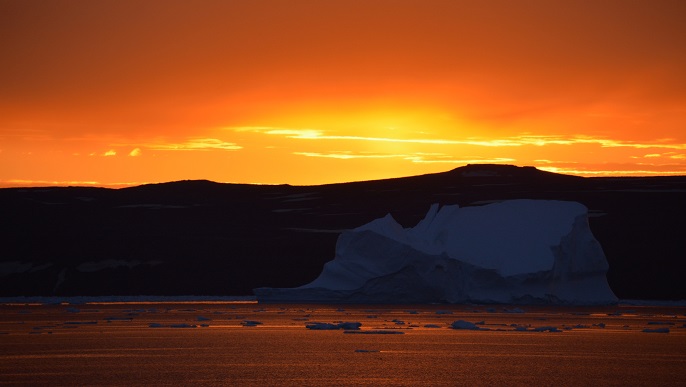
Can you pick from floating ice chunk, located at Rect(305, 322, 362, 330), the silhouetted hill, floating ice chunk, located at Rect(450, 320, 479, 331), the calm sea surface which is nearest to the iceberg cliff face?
the calm sea surface

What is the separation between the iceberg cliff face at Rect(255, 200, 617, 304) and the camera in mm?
42344

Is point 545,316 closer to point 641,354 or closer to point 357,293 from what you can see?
point 357,293

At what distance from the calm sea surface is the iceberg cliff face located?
5.84ft

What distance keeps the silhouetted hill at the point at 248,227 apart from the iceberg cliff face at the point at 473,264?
18.8 metres

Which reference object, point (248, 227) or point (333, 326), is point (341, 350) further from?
point (248, 227)

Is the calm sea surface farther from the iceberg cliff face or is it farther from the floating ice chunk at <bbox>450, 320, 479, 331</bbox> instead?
the iceberg cliff face

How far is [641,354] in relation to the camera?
26.6 metres

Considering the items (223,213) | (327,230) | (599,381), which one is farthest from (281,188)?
(599,381)

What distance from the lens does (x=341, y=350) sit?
2770cm

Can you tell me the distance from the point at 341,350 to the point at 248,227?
56.2m

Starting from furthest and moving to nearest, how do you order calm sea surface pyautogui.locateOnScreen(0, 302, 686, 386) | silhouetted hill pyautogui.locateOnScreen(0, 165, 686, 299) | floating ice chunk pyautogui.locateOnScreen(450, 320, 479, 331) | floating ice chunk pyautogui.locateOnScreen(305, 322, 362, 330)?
silhouetted hill pyautogui.locateOnScreen(0, 165, 686, 299), floating ice chunk pyautogui.locateOnScreen(450, 320, 479, 331), floating ice chunk pyautogui.locateOnScreen(305, 322, 362, 330), calm sea surface pyautogui.locateOnScreen(0, 302, 686, 386)

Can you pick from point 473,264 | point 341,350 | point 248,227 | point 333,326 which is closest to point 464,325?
point 333,326

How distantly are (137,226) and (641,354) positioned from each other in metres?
60.8

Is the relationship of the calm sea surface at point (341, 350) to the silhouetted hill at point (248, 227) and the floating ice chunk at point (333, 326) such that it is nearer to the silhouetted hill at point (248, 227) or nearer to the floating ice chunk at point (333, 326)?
the floating ice chunk at point (333, 326)
